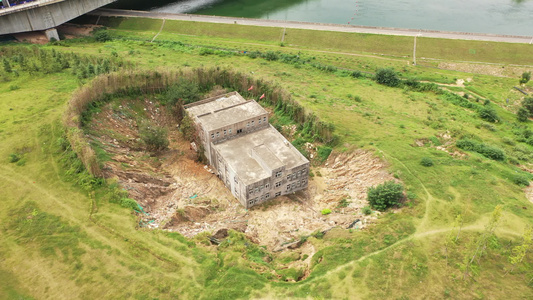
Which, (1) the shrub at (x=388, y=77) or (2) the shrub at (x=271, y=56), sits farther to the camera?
(2) the shrub at (x=271, y=56)

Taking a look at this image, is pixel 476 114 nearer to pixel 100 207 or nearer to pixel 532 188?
pixel 532 188

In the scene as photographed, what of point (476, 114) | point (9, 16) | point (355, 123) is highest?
point (9, 16)

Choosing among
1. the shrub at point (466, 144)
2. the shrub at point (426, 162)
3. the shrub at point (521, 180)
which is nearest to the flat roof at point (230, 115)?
the shrub at point (426, 162)

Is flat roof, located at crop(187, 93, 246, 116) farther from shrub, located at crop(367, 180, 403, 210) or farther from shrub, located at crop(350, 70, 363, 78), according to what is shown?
shrub, located at crop(350, 70, 363, 78)

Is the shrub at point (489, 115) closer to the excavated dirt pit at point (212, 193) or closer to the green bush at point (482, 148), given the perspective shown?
the green bush at point (482, 148)

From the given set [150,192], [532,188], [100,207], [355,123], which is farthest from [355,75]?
[100,207]

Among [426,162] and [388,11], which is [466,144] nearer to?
[426,162]

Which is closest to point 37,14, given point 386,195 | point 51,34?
point 51,34

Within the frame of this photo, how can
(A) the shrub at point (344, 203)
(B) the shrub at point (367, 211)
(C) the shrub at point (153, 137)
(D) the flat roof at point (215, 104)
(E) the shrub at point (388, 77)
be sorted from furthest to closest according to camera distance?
(E) the shrub at point (388, 77), (D) the flat roof at point (215, 104), (C) the shrub at point (153, 137), (A) the shrub at point (344, 203), (B) the shrub at point (367, 211)
